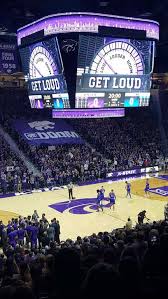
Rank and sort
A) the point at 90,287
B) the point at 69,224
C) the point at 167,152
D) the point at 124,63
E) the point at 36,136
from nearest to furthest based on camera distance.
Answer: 1. the point at 90,287
2. the point at 69,224
3. the point at 124,63
4. the point at 36,136
5. the point at 167,152

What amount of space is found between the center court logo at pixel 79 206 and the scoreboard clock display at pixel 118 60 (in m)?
8.57

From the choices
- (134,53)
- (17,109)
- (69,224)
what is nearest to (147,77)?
(134,53)

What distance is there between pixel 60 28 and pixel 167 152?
21105 mm

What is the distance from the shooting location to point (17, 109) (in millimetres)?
40781

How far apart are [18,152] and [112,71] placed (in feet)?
40.4

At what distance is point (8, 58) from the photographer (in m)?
33.9

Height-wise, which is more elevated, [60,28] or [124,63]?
[60,28]

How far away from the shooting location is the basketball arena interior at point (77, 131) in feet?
Answer: 64.9

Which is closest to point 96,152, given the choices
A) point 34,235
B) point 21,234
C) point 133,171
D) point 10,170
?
point 133,171

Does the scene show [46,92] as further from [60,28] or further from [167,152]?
[167,152]

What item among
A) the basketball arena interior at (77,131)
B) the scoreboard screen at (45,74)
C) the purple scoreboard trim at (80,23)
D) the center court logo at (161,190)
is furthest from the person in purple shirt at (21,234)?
the purple scoreboard trim at (80,23)

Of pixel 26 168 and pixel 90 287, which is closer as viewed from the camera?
pixel 90 287

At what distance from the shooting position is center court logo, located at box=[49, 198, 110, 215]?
73.2 feet

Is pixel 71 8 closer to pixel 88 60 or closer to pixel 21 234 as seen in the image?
pixel 88 60
